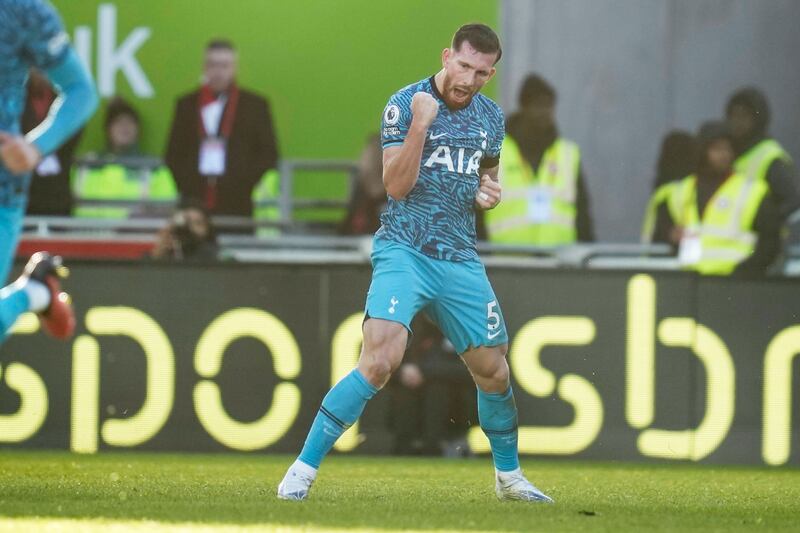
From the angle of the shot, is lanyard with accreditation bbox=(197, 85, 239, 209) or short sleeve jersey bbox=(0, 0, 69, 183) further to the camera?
lanyard with accreditation bbox=(197, 85, 239, 209)

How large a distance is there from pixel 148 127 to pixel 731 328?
20.2 feet

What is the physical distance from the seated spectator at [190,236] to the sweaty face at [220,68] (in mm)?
1711

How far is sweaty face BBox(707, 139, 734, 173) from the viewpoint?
13435 mm

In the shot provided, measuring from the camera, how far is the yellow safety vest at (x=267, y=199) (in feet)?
46.6

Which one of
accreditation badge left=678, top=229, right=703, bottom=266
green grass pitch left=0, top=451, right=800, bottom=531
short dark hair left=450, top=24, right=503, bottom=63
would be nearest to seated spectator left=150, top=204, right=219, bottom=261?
green grass pitch left=0, top=451, right=800, bottom=531

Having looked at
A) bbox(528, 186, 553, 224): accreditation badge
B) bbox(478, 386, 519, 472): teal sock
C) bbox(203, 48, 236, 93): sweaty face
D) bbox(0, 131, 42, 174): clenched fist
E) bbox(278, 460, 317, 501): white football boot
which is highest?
bbox(203, 48, 236, 93): sweaty face

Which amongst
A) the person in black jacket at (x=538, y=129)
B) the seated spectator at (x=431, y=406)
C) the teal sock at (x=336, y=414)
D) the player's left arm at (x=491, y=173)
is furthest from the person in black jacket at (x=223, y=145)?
the teal sock at (x=336, y=414)

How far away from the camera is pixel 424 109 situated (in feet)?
25.0

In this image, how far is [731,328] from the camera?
11898mm

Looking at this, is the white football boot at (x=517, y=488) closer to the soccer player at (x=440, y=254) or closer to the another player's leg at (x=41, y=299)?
the soccer player at (x=440, y=254)

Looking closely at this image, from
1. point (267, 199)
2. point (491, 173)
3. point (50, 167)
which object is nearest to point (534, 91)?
point (267, 199)

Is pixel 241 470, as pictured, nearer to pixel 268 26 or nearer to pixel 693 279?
pixel 693 279

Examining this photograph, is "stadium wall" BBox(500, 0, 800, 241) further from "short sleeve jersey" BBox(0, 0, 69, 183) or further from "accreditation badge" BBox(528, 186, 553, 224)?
"short sleeve jersey" BBox(0, 0, 69, 183)

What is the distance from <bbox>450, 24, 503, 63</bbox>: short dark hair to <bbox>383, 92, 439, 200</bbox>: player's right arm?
11.0 inches
